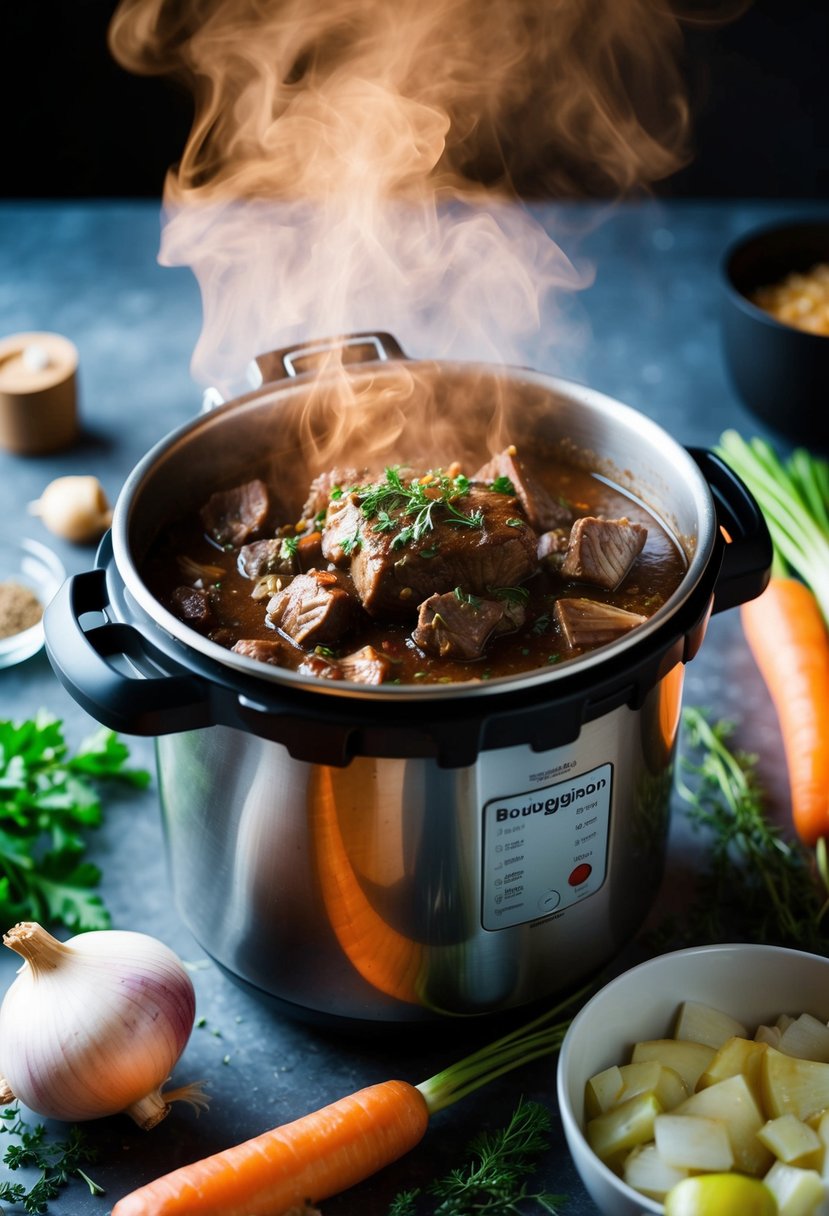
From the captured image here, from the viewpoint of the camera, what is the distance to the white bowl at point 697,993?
6.75 feet

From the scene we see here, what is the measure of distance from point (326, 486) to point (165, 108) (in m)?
3.14

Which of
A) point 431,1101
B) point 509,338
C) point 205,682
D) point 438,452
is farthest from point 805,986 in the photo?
point 509,338

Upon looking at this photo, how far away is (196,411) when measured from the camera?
4031 mm

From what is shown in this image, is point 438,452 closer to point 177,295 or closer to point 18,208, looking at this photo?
point 177,295

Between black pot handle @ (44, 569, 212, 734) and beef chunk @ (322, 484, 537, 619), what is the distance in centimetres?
42

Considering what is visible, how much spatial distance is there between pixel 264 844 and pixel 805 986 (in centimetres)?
92

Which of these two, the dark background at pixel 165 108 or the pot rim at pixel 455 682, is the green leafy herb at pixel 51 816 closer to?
the pot rim at pixel 455 682

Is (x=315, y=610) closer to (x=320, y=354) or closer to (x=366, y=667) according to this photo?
(x=366, y=667)

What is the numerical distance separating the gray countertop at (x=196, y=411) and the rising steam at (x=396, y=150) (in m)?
0.20

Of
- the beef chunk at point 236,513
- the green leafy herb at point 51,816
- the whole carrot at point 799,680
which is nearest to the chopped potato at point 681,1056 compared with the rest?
the whole carrot at point 799,680

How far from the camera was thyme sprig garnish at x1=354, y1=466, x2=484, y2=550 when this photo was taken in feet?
7.32

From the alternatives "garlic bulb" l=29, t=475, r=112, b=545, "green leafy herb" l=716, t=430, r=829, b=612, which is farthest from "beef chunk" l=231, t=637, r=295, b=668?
"green leafy herb" l=716, t=430, r=829, b=612

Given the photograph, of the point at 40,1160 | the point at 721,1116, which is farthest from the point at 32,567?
the point at 721,1116

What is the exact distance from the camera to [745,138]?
514 centimetres
